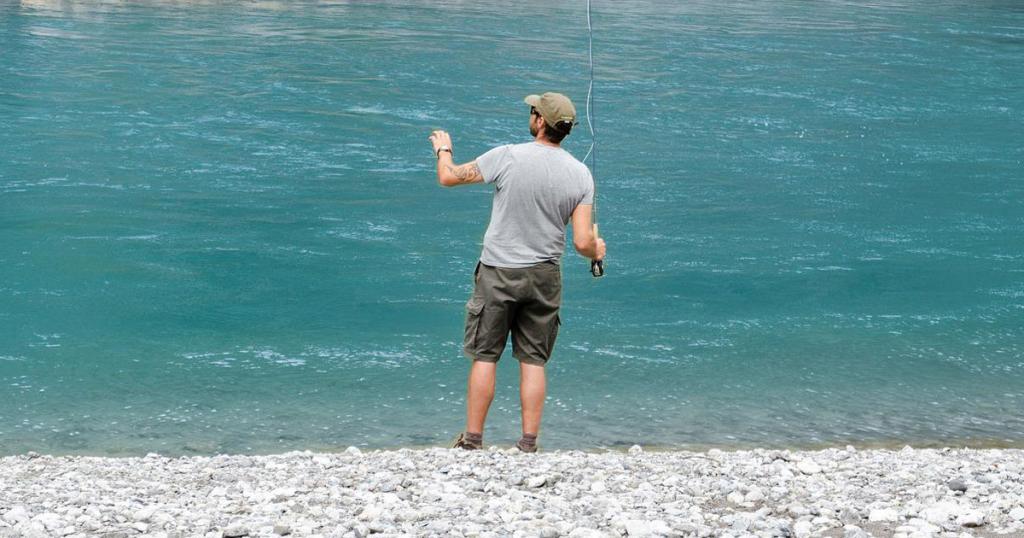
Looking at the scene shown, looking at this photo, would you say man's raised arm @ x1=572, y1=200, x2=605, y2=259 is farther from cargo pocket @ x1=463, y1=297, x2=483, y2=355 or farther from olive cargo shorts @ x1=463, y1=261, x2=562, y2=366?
cargo pocket @ x1=463, y1=297, x2=483, y2=355

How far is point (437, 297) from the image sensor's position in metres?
13.1

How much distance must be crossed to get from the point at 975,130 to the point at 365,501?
19.2 meters

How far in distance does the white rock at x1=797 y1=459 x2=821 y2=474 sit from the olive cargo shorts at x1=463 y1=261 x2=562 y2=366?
1489 mm

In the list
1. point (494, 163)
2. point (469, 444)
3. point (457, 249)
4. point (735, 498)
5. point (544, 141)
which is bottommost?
point (457, 249)

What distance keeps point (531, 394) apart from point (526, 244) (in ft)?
2.77

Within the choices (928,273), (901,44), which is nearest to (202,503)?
(928,273)

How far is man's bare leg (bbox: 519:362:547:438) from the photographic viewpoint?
294 inches

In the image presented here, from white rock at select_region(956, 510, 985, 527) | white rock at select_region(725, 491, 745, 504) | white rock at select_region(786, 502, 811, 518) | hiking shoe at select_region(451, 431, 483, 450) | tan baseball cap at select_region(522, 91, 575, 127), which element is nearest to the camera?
white rock at select_region(956, 510, 985, 527)

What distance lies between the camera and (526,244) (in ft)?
23.6

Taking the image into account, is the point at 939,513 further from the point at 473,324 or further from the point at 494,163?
the point at 494,163

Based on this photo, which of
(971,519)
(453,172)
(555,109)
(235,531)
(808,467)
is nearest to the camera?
(235,531)

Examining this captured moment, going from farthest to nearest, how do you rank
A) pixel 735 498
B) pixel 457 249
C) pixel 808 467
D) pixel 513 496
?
pixel 457 249, pixel 808 467, pixel 735 498, pixel 513 496

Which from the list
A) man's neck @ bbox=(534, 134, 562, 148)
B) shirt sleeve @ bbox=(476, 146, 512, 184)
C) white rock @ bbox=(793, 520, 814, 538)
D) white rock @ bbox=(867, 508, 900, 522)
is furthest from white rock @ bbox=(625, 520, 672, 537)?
man's neck @ bbox=(534, 134, 562, 148)

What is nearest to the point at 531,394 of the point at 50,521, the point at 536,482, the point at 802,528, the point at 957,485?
the point at 536,482
